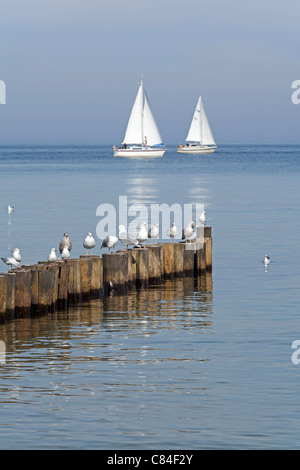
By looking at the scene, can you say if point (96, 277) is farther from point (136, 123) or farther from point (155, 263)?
point (136, 123)

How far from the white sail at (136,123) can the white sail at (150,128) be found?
0.62 m

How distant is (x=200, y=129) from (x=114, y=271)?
149m

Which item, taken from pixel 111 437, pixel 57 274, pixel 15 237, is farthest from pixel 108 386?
pixel 15 237

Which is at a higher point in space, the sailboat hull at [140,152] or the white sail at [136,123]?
the white sail at [136,123]

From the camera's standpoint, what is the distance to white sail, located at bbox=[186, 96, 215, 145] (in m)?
164

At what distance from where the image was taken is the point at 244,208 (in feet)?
179

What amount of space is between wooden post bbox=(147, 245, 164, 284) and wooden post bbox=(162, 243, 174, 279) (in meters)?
0.50

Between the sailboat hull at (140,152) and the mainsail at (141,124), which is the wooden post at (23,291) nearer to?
the mainsail at (141,124)

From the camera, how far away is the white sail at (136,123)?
137625 millimetres

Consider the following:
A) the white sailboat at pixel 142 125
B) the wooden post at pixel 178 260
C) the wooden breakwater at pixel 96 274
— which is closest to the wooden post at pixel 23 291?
the wooden breakwater at pixel 96 274

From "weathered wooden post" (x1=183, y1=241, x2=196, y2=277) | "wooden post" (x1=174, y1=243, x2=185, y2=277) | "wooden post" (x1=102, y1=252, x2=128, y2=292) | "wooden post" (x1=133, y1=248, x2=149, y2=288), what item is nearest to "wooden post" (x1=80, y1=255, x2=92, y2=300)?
Answer: "wooden post" (x1=102, y1=252, x2=128, y2=292)

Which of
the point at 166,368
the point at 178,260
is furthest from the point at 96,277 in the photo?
the point at 166,368
